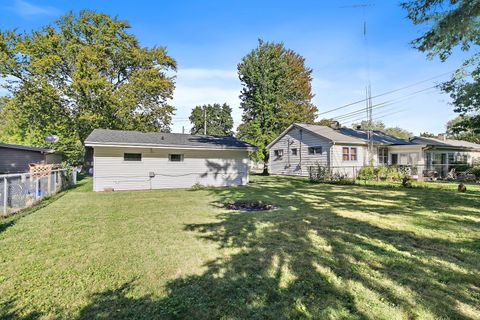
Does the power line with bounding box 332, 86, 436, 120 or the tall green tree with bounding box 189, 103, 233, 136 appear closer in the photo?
the power line with bounding box 332, 86, 436, 120

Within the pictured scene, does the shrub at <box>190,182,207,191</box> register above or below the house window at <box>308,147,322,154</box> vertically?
below

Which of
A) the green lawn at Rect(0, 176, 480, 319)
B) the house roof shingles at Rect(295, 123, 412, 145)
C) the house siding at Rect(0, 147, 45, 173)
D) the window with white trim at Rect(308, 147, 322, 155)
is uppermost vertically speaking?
the house roof shingles at Rect(295, 123, 412, 145)

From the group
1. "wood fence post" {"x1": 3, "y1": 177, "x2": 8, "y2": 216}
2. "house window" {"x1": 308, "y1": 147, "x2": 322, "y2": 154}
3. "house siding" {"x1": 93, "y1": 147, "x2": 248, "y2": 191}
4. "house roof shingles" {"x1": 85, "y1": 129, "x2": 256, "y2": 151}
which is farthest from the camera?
"house window" {"x1": 308, "y1": 147, "x2": 322, "y2": 154}

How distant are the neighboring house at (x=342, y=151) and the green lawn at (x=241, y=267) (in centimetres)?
1378

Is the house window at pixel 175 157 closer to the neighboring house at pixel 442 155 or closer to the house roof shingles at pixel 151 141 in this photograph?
the house roof shingles at pixel 151 141

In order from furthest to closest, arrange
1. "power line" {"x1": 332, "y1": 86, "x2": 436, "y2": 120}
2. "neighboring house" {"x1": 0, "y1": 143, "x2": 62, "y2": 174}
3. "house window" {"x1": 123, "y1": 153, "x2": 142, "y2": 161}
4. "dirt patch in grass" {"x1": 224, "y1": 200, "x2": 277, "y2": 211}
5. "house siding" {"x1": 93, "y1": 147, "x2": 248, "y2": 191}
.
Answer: "power line" {"x1": 332, "y1": 86, "x2": 436, "y2": 120}, "neighboring house" {"x1": 0, "y1": 143, "x2": 62, "y2": 174}, "house window" {"x1": 123, "y1": 153, "x2": 142, "y2": 161}, "house siding" {"x1": 93, "y1": 147, "x2": 248, "y2": 191}, "dirt patch in grass" {"x1": 224, "y1": 200, "x2": 277, "y2": 211}

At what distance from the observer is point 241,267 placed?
3719 mm

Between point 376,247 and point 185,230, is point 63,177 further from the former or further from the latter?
point 376,247

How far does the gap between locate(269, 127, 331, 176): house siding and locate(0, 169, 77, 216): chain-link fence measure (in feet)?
57.0

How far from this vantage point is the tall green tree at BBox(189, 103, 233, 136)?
60625 mm

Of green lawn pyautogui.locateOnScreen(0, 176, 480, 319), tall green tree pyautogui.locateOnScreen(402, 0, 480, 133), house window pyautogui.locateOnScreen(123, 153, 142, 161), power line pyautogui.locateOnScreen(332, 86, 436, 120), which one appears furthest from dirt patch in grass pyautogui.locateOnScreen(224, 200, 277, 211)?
power line pyautogui.locateOnScreen(332, 86, 436, 120)

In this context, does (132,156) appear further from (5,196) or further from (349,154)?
(349,154)

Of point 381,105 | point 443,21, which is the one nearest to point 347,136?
point 381,105

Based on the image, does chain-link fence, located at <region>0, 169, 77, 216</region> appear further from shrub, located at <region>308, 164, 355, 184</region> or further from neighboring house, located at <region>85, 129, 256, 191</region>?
shrub, located at <region>308, 164, 355, 184</region>
